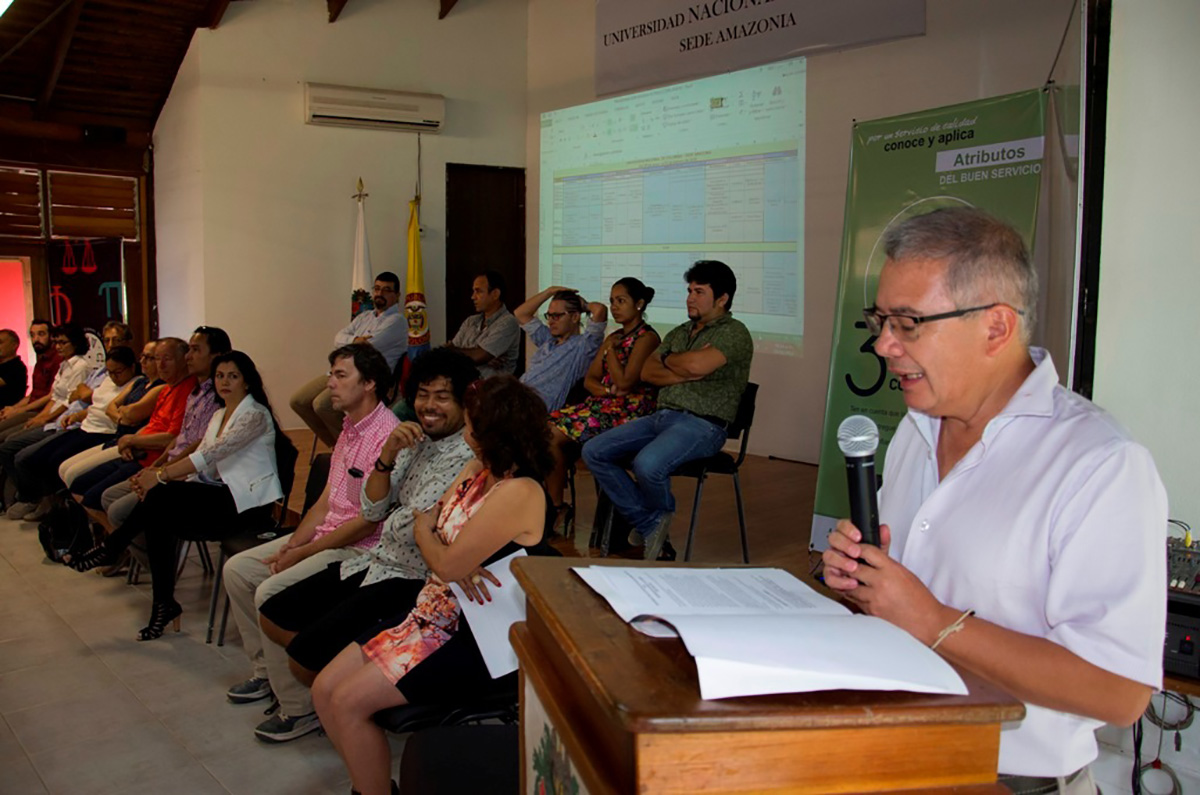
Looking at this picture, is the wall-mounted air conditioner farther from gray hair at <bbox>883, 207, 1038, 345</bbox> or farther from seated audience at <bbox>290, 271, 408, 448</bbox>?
gray hair at <bbox>883, 207, 1038, 345</bbox>

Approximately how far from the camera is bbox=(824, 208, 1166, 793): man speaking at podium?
89 cm

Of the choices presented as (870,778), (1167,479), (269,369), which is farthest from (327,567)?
(269,369)

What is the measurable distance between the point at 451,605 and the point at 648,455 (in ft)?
5.61

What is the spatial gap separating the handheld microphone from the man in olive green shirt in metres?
2.79

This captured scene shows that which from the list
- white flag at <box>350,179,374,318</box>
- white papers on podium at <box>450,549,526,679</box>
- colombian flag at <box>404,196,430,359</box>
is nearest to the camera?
white papers on podium at <box>450,549,526,679</box>

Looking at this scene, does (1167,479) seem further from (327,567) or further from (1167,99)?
(327,567)

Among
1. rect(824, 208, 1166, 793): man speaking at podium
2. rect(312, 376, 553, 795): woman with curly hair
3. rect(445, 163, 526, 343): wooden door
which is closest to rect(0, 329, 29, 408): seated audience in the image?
rect(445, 163, 526, 343): wooden door

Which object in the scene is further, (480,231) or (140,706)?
(480,231)

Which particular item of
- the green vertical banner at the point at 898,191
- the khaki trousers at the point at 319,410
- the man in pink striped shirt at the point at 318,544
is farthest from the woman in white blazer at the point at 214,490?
the green vertical banner at the point at 898,191

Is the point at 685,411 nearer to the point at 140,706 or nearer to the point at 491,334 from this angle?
the point at 491,334

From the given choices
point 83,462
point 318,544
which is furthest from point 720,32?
point 318,544

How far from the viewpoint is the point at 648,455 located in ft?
12.4

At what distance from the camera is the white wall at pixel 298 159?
25.1 ft

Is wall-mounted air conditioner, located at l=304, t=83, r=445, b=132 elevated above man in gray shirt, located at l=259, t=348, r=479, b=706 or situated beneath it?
elevated above
